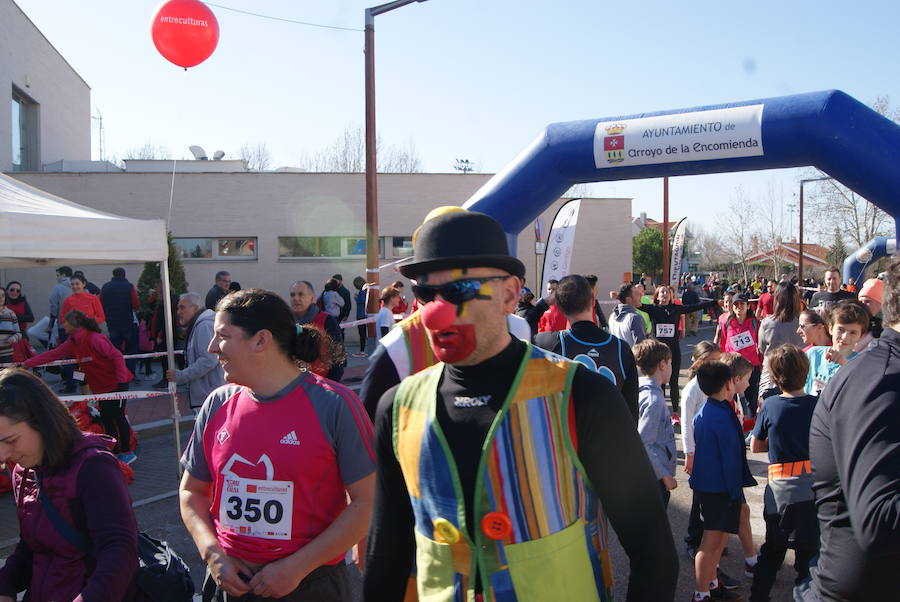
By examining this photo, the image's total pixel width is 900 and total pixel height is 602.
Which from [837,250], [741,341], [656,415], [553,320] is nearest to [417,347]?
[656,415]

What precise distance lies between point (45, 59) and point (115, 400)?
2138cm

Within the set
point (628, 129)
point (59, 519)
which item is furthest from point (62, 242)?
point (628, 129)

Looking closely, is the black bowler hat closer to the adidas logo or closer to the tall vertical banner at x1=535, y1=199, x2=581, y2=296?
the adidas logo

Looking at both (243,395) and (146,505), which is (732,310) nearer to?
(146,505)

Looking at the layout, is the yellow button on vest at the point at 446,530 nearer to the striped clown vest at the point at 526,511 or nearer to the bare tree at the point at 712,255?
the striped clown vest at the point at 526,511

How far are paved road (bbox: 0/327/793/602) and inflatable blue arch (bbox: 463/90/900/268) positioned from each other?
9.79 ft

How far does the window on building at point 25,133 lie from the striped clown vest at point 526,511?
2470 centimetres

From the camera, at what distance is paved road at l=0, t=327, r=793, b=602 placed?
4.53 m

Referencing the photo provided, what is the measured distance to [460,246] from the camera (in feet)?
5.81

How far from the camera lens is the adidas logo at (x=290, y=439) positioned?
2373 millimetres

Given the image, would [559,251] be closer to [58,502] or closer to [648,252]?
[58,502]

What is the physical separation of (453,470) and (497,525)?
0.53 feet

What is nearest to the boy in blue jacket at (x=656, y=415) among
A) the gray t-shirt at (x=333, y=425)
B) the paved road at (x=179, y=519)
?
the paved road at (x=179, y=519)

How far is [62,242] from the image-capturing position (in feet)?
18.9
